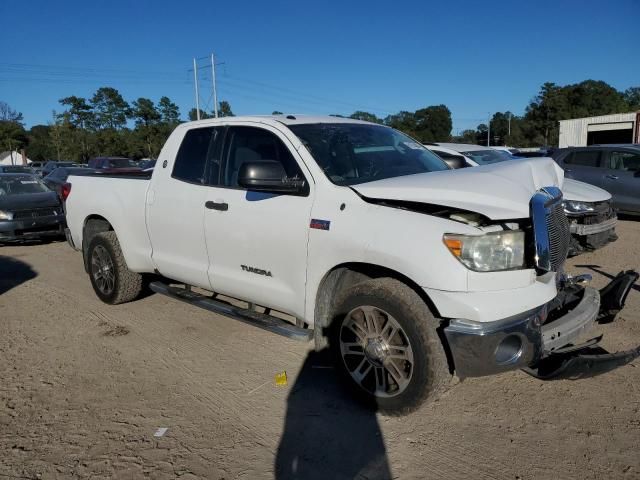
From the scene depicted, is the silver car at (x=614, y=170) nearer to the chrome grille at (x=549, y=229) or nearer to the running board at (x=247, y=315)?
the chrome grille at (x=549, y=229)

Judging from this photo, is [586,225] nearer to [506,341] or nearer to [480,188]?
[480,188]

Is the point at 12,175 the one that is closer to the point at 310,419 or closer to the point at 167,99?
the point at 310,419

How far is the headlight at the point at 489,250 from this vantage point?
2.91 meters

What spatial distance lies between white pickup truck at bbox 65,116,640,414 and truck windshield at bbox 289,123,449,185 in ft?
0.05

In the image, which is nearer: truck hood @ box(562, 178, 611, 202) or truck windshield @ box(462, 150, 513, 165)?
truck hood @ box(562, 178, 611, 202)

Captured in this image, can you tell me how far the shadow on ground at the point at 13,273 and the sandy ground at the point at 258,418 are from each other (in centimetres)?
266

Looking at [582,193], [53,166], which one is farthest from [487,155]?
[53,166]

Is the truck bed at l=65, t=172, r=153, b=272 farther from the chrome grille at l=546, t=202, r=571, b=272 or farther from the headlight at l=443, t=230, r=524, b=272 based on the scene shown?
the chrome grille at l=546, t=202, r=571, b=272

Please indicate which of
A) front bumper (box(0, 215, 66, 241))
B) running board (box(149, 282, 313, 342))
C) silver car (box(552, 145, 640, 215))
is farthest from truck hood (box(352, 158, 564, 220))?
front bumper (box(0, 215, 66, 241))

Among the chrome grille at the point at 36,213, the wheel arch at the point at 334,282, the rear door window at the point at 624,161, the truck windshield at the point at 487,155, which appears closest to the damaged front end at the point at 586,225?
the wheel arch at the point at 334,282

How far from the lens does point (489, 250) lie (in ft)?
9.70

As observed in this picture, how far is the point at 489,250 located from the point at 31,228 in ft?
33.1

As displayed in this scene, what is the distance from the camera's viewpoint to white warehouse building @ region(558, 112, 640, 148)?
41475 mm

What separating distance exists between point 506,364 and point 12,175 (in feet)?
40.9
